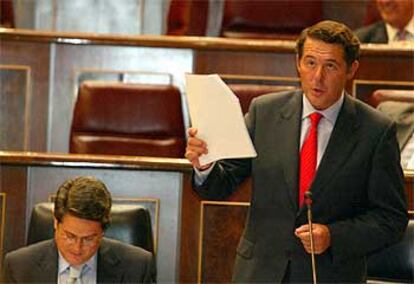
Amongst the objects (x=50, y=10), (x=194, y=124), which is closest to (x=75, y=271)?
(x=194, y=124)

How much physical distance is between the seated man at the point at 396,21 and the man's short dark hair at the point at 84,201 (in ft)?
6.73

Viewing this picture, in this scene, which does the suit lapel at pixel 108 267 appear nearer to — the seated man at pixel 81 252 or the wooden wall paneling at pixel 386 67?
the seated man at pixel 81 252

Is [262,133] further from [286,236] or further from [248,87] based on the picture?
[248,87]

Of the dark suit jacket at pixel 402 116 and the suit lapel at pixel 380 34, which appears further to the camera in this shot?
the suit lapel at pixel 380 34

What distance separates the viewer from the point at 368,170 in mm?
1949

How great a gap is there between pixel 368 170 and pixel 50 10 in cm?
292

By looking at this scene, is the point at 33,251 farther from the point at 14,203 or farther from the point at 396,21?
the point at 396,21

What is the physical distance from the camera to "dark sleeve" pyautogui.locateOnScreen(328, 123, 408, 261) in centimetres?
190

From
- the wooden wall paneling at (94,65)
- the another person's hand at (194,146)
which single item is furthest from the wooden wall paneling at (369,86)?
the another person's hand at (194,146)

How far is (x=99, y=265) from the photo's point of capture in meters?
2.12

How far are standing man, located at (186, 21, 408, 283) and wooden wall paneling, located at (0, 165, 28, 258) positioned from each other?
850 millimetres

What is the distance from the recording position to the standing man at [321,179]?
1.92 m

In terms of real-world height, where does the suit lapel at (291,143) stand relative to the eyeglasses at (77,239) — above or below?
above

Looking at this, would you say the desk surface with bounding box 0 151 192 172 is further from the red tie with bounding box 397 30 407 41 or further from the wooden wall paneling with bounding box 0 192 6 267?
the red tie with bounding box 397 30 407 41
